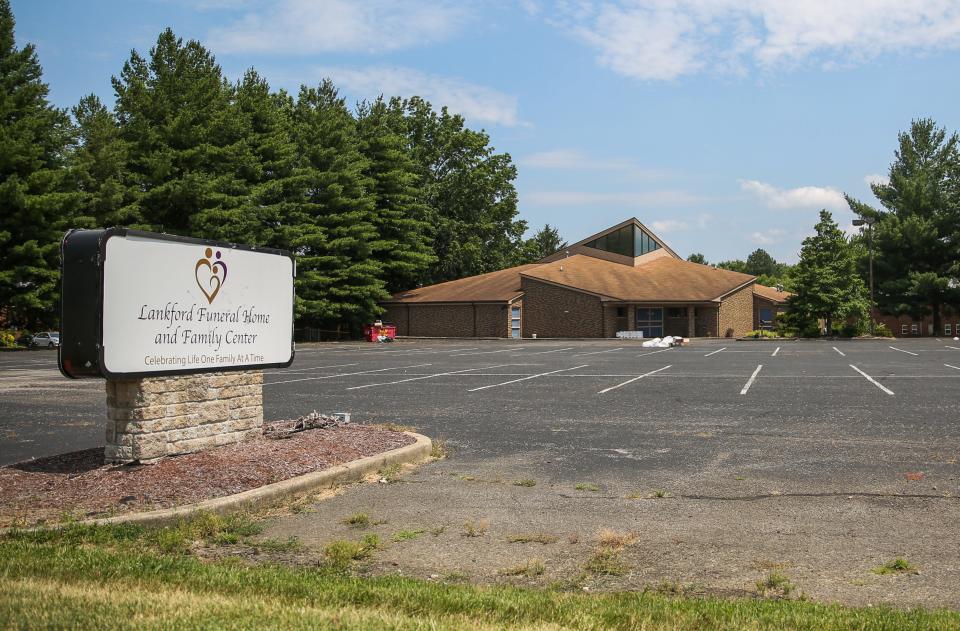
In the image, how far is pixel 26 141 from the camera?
137 ft

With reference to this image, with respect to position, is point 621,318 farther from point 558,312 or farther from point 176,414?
point 176,414

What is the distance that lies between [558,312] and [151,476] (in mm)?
49231

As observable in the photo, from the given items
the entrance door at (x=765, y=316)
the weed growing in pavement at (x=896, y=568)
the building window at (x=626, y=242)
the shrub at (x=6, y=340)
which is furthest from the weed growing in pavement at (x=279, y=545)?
the entrance door at (x=765, y=316)

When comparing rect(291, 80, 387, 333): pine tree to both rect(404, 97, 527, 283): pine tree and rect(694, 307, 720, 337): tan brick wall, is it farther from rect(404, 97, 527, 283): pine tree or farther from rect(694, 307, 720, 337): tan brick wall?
rect(694, 307, 720, 337): tan brick wall

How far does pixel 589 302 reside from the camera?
180ft

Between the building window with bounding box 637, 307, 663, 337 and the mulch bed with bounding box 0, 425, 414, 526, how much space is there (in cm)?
4847

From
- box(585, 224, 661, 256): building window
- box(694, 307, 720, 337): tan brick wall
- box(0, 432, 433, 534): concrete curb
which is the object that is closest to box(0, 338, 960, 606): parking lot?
box(0, 432, 433, 534): concrete curb

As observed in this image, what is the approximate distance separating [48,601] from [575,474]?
524 cm

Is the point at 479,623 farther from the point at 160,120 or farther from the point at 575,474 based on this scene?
the point at 160,120

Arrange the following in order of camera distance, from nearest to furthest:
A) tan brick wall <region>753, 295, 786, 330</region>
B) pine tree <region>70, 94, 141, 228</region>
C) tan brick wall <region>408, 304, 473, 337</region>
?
pine tree <region>70, 94, 141, 228</region>, tan brick wall <region>408, 304, 473, 337</region>, tan brick wall <region>753, 295, 786, 330</region>

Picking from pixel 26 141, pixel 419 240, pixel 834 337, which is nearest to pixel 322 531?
pixel 26 141

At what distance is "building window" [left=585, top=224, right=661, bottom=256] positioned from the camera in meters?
64.3

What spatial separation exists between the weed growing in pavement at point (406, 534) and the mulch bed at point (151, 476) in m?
1.79

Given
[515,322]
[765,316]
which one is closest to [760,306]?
[765,316]
